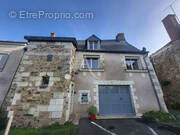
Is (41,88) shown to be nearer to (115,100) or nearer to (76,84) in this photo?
(76,84)

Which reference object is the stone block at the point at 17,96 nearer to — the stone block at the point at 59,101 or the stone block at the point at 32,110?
the stone block at the point at 32,110

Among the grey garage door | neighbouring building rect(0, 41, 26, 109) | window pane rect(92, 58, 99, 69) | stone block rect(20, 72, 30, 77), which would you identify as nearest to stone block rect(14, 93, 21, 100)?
neighbouring building rect(0, 41, 26, 109)

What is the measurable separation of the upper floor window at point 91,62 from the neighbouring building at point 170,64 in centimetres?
896

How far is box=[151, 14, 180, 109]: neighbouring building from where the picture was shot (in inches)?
316

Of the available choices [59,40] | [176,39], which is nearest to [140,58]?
[176,39]

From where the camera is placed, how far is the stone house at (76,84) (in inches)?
169

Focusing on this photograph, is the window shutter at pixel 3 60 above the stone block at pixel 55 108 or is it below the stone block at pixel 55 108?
above

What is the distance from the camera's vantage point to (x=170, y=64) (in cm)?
894

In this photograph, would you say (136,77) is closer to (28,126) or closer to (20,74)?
(28,126)

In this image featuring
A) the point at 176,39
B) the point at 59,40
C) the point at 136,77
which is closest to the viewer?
the point at 59,40

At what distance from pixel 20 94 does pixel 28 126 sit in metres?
1.86

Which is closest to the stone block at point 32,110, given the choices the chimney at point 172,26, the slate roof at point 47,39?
the slate roof at point 47,39

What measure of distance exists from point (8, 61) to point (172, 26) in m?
18.2

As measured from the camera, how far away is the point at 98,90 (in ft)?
19.7
